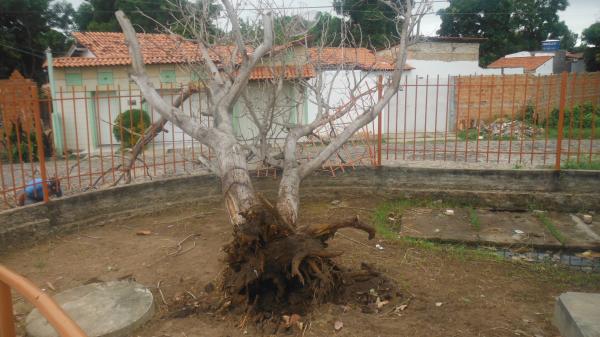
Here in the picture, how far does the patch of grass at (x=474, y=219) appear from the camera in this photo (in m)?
6.21

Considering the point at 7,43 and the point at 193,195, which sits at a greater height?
the point at 7,43

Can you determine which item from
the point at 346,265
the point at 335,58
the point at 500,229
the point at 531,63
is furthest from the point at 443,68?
the point at 346,265

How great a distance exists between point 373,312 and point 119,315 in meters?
2.04

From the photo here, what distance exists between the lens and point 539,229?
6.09m

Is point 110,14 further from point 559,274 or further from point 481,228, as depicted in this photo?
point 559,274

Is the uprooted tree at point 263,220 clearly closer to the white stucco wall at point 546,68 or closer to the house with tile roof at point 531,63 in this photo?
the house with tile roof at point 531,63

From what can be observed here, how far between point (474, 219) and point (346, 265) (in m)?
2.42

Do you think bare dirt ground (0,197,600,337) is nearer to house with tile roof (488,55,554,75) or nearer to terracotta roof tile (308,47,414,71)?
terracotta roof tile (308,47,414,71)

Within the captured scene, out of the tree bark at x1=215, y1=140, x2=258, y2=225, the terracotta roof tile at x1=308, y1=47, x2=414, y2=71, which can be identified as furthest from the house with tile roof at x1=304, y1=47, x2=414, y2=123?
the tree bark at x1=215, y1=140, x2=258, y2=225

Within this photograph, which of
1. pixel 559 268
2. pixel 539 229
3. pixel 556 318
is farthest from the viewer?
pixel 539 229

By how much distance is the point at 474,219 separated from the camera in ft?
21.2

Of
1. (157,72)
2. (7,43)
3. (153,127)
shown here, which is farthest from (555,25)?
(153,127)

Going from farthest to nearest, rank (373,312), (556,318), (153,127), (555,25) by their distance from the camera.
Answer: (555,25) < (153,127) < (373,312) < (556,318)

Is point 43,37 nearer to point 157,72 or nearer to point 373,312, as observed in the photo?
point 157,72
